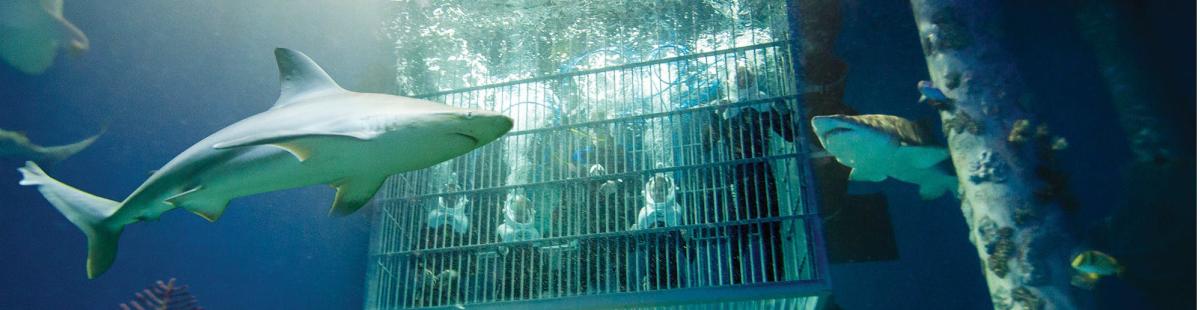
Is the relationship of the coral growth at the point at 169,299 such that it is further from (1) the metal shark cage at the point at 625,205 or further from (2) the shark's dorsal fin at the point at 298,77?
(2) the shark's dorsal fin at the point at 298,77

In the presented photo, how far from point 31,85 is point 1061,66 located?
1384cm

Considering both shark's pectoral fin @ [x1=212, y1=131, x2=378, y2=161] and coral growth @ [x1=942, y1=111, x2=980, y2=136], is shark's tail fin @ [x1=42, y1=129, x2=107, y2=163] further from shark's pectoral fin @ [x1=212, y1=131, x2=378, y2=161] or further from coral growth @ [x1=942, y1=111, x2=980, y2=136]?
coral growth @ [x1=942, y1=111, x2=980, y2=136]

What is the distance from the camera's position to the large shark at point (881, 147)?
211 inches

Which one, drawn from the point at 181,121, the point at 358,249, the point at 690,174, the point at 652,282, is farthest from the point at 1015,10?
the point at 181,121

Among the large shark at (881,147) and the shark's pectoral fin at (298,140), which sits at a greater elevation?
the large shark at (881,147)

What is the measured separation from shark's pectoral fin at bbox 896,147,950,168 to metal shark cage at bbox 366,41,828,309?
1.90 metres

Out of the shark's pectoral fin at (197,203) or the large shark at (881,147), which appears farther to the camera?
the large shark at (881,147)

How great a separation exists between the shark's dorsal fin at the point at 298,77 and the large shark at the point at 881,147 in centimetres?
436

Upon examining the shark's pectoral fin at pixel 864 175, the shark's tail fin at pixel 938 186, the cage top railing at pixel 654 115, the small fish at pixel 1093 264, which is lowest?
the small fish at pixel 1093 264

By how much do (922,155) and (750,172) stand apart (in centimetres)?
262

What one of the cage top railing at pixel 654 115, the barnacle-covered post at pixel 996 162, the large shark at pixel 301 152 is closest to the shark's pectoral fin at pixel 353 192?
the large shark at pixel 301 152

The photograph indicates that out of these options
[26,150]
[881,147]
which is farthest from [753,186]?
[26,150]

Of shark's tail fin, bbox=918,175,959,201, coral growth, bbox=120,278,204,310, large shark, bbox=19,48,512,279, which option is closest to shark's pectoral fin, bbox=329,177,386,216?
large shark, bbox=19,48,512,279

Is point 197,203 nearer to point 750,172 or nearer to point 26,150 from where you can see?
point 26,150
